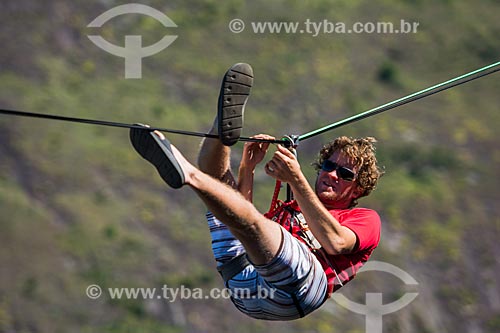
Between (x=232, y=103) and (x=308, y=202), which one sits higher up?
(x=232, y=103)

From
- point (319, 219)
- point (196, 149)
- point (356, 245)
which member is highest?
point (196, 149)

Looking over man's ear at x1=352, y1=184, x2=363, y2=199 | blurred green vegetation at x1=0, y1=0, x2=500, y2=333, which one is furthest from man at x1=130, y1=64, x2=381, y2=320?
blurred green vegetation at x1=0, y1=0, x2=500, y2=333

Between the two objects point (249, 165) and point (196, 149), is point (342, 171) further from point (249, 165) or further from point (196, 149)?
point (196, 149)

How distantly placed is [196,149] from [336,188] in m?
10.4

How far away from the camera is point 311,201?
621 centimetres

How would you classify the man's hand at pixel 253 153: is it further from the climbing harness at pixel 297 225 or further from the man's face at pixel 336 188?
the man's face at pixel 336 188

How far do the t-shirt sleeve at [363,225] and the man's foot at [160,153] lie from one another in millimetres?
1187

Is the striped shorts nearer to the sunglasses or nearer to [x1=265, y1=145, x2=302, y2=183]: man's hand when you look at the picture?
[x1=265, y1=145, x2=302, y2=183]: man's hand

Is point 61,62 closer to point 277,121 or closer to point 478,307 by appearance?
point 277,121

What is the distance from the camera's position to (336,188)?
22.1ft

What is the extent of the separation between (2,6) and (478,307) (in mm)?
8643

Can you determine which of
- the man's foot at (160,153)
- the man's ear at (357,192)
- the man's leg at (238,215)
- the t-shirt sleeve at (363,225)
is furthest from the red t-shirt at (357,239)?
the man's foot at (160,153)

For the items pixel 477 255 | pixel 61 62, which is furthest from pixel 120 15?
pixel 477 255

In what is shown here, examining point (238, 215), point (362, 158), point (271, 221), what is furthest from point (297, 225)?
point (238, 215)
